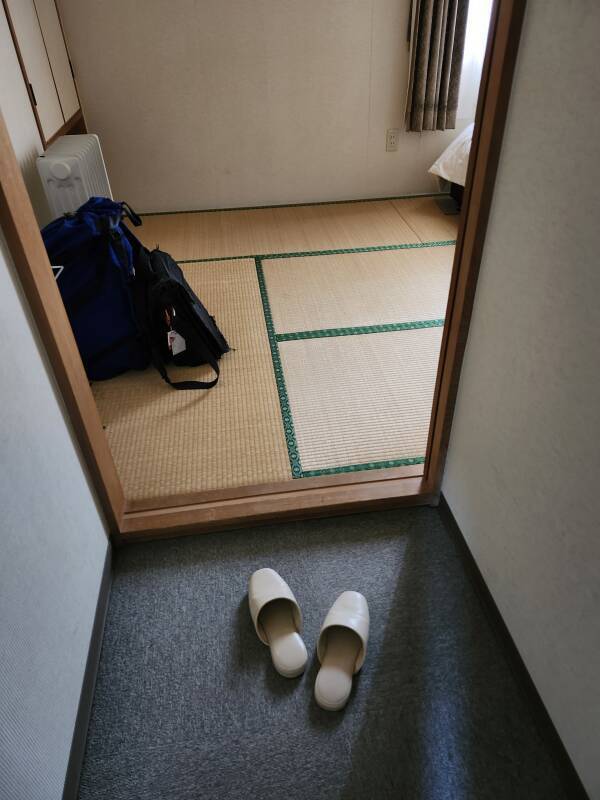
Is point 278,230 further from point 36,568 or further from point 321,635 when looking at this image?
point 36,568

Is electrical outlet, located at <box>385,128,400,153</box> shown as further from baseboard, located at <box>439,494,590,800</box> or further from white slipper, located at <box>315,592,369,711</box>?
white slipper, located at <box>315,592,369,711</box>

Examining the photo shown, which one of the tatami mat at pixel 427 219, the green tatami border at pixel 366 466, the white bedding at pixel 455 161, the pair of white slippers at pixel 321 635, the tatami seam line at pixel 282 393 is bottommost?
the tatami mat at pixel 427 219

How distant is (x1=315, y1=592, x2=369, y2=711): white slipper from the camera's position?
1.15m

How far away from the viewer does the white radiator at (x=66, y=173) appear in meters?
2.18

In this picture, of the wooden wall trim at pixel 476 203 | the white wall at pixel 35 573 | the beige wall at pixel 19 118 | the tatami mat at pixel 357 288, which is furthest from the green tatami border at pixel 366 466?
the beige wall at pixel 19 118

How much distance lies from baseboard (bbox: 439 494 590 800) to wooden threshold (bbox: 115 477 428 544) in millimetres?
138

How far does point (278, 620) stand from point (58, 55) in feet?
9.29

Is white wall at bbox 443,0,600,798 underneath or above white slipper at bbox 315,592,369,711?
above

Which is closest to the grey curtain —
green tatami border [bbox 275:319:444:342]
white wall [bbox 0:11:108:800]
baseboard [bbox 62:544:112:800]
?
green tatami border [bbox 275:319:444:342]

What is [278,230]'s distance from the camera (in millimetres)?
3285

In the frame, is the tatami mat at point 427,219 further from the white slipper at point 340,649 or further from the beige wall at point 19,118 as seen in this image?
the white slipper at point 340,649

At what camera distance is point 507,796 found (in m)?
1.03

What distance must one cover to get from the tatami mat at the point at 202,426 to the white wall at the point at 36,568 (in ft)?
1.37

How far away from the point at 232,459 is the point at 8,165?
0.99 m
